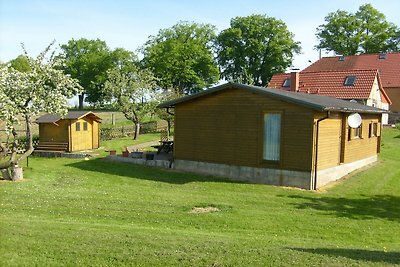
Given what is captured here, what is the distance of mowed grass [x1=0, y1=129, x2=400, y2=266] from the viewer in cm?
736

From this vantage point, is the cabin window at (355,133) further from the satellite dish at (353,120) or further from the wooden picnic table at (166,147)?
the wooden picnic table at (166,147)

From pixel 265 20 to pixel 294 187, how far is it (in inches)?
1937

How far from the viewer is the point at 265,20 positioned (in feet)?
201

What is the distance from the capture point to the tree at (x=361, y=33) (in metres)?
61.3

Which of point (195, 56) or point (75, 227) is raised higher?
point (195, 56)

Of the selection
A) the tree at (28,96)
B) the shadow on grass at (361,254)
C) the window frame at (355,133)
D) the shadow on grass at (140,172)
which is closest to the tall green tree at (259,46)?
the window frame at (355,133)

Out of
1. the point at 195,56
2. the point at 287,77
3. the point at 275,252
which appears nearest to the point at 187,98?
the point at 275,252

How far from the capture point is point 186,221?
37.0 feet

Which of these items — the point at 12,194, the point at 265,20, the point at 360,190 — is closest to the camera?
the point at 12,194

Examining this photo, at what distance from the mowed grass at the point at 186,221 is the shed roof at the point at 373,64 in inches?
1214

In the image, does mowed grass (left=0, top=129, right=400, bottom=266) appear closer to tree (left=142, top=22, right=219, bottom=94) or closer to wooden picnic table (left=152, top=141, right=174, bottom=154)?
wooden picnic table (left=152, top=141, right=174, bottom=154)

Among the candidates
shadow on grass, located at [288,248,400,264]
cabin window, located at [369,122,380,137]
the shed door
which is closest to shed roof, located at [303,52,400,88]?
cabin window, located at [369,122,380,137]

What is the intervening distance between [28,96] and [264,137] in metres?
10.4

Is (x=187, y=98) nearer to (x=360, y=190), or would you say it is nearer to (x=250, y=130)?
(x=250, y=130)
